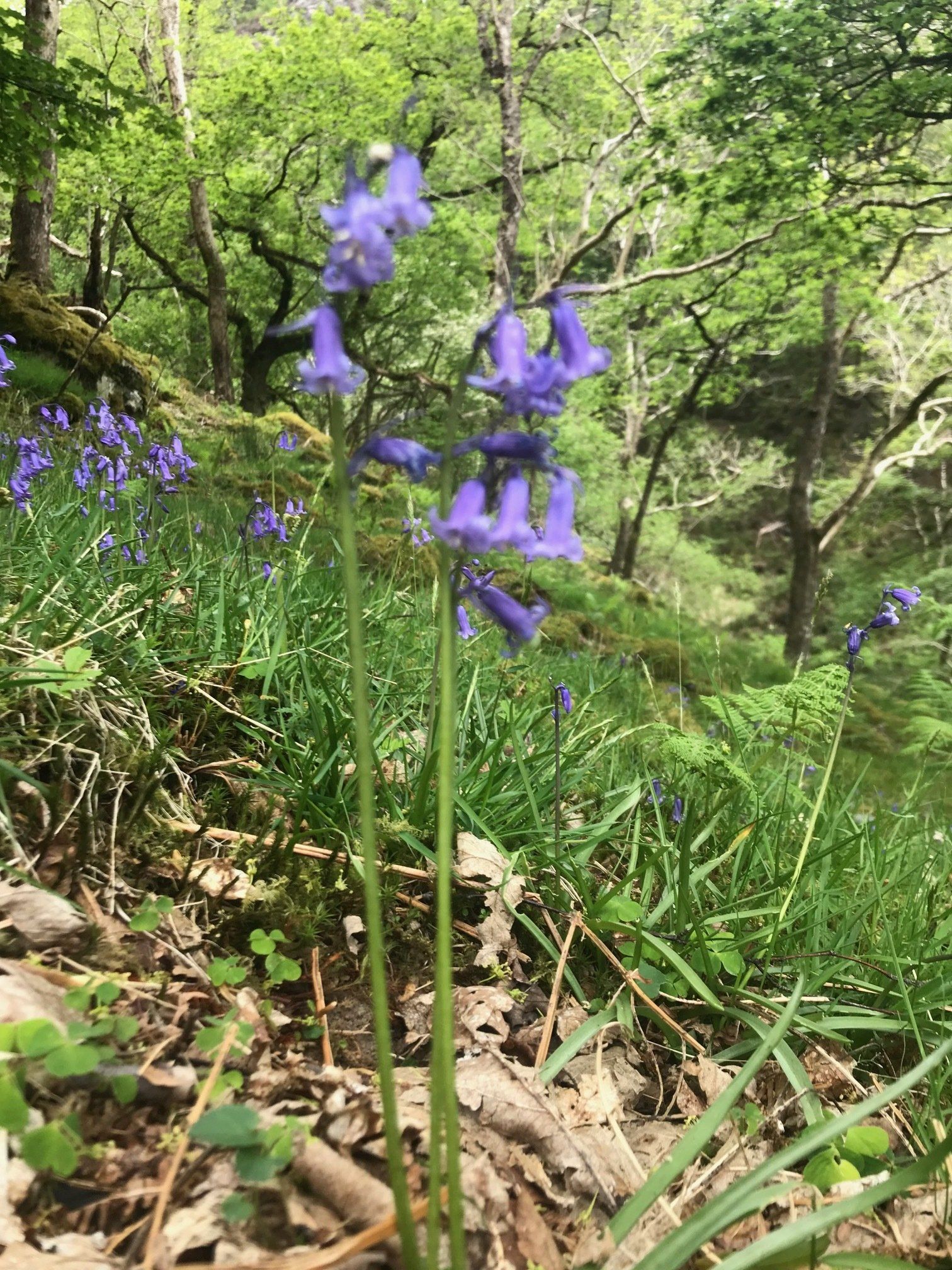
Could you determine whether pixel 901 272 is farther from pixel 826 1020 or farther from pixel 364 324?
pixel 826 1020

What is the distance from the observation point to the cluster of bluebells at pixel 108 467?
3.23 meters

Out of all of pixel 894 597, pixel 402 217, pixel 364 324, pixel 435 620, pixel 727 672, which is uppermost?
pixel 364 324

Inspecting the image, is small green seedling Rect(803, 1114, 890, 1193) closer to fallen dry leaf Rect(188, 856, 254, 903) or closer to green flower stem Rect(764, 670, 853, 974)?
green flower stem Rect(764, 670, 853, 974)

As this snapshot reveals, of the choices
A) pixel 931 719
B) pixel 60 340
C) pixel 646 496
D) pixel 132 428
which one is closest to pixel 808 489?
pixel 646 496

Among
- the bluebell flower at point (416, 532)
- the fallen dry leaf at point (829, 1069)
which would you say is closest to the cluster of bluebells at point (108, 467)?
the bluebell flower at point (416, 532)

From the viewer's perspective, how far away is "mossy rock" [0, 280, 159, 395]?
1007 centimetres

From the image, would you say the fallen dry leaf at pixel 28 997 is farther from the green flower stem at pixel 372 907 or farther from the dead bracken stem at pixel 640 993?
the dead bracken stem at pixel 640 993

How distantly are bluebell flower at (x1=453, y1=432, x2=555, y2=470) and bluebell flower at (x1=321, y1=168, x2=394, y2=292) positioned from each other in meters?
0.24

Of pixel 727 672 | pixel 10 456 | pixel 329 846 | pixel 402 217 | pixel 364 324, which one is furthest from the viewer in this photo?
pixel 364 324

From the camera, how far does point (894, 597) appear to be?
102 inches

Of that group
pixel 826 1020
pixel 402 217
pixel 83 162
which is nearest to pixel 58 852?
pixel 402 217

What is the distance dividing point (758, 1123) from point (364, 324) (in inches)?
901

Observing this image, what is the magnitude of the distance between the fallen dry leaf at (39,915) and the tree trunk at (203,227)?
15.5m

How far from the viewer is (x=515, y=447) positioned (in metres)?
1.05
